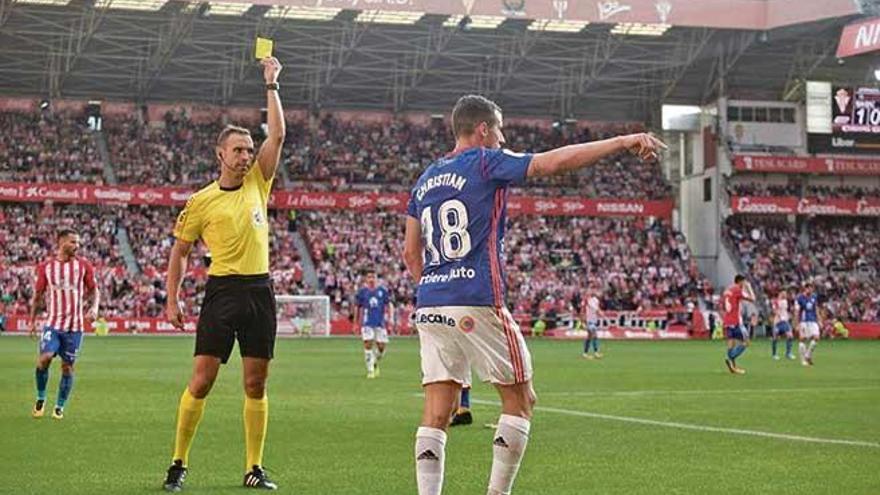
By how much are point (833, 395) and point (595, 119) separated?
152 feet

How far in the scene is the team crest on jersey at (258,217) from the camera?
9.72m

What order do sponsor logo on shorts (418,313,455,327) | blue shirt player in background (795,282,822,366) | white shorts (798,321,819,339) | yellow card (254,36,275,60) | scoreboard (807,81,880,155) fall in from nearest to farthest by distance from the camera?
sponsor logo on shorts (418,313,455,327)
yellow card (254,36,275,60)
blue shirt player in background (795,282,822,366)
white shorts (798,321,819,339)
scoreboard (807,81,880,155)

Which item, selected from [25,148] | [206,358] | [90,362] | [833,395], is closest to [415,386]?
[833,395]

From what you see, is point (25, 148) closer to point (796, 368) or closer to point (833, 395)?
point (796, 368)

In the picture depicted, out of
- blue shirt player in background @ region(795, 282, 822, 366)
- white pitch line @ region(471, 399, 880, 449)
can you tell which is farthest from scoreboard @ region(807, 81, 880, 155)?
white pitch line @ region(471, 399, 880, 449)

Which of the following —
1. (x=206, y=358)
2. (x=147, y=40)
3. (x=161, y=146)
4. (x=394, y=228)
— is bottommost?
(x=206, y=358)

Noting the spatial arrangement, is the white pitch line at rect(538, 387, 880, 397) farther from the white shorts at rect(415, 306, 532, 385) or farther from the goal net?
the goal net

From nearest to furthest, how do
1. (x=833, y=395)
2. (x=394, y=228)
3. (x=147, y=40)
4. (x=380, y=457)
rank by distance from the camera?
(x=380, y=457) → (x=833, y=395) → (x=147, y=40) → (x=394, y=228)

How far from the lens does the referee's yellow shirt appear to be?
9.65 m

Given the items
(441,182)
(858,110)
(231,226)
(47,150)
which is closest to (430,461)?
(441,182)

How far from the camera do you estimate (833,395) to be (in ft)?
68.7

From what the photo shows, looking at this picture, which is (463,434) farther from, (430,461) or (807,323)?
(807,323)

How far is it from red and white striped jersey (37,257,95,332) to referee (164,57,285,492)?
5994 mm

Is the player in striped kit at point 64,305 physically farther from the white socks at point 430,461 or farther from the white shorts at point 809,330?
the white shorts at point 809,330
